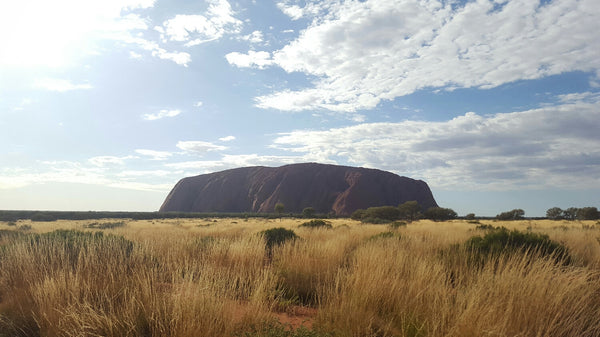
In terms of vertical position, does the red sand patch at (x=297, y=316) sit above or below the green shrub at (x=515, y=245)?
below

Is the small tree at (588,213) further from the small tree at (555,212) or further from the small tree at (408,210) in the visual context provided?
the small tree at (408,210)

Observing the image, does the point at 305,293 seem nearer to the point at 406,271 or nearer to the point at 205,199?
the point at 406,271

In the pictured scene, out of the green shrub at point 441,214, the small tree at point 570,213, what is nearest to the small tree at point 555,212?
the small tree at point 570,213

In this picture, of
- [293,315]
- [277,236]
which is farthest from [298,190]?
[293,315]

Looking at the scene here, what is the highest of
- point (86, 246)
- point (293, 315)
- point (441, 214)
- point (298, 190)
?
point (298, 190)

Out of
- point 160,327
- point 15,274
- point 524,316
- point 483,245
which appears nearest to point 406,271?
point 524,316

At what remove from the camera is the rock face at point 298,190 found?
109 meters

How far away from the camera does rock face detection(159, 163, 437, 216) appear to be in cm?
10938

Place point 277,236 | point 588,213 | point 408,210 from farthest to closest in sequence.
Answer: point 408,210
point 588,213
point 277,236

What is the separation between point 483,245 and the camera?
299 inches

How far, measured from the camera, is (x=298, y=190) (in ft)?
377

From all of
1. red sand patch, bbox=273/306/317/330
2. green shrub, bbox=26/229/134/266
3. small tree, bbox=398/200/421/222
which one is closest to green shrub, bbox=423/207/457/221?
small tree, bbox=398/200/421/222

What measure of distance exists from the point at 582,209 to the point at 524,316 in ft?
244

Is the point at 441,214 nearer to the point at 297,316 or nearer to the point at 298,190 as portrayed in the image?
the point at 298,190
